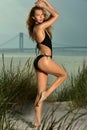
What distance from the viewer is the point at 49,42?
543cm

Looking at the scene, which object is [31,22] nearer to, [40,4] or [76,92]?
[40,4]

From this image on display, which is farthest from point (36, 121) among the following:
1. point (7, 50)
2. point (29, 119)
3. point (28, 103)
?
point (7, 50)

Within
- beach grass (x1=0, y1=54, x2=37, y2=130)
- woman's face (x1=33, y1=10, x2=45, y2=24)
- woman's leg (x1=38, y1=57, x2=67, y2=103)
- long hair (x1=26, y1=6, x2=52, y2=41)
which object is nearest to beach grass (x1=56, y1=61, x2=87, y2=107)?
beach grass (x1=0, y1=54, x2=37, y2=130)

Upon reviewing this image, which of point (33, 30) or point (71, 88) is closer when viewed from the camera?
point (33, 30)

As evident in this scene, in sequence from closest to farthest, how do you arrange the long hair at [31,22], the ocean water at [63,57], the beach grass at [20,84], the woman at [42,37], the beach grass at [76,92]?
the woman at [42,37] < the long hair at [31,22] < the beach grass at [20,84] < the beach grass at [76,92] < the ocean water at [63,57]

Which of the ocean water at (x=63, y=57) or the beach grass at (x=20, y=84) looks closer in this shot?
the beach grass at (x=20, y=84)

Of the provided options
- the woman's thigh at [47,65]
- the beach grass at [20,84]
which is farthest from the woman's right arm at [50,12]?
the beach grass at [20,84]

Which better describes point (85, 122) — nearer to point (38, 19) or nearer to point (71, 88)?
point (38, 19)

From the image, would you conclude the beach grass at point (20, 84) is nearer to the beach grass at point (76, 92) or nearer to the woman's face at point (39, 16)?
Answer: the beach grass at point (76, 92)

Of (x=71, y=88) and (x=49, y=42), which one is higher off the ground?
(x=49, y=42)

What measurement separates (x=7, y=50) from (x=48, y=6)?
5.32 meters

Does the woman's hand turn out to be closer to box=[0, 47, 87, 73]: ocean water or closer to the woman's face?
the woman's face

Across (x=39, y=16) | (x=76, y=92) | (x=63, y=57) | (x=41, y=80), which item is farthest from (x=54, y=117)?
(x=63, y=57)

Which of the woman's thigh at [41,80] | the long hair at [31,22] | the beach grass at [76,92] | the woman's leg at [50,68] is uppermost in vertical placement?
the long hair at [31,22]
